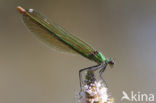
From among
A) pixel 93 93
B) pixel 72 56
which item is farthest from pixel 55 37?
pixel 72 56

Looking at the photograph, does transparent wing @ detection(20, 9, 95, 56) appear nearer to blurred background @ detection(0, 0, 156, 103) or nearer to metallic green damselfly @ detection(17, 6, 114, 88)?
metallic green damselfly @ detection(17, 6, 114, 88)

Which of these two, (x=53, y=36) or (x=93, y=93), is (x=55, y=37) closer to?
(x=53, y=36)

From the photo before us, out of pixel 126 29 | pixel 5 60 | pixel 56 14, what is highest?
pixel 56 14

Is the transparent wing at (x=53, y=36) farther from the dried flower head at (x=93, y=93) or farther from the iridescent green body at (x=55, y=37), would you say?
the dried flower head at (x=93, y=93)

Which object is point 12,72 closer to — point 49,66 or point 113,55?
point 49,66

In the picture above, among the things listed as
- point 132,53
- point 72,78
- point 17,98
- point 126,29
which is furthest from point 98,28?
point 17,98

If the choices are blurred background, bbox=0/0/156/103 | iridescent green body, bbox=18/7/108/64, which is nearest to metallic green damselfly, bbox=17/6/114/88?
iridescent green body, bbox=18/7/108/64

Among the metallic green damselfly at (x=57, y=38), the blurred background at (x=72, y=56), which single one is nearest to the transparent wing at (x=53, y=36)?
the metallic green damselfly at (x=57, y=38)

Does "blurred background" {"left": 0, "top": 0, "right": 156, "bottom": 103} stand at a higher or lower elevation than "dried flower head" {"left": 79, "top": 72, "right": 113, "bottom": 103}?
higher
